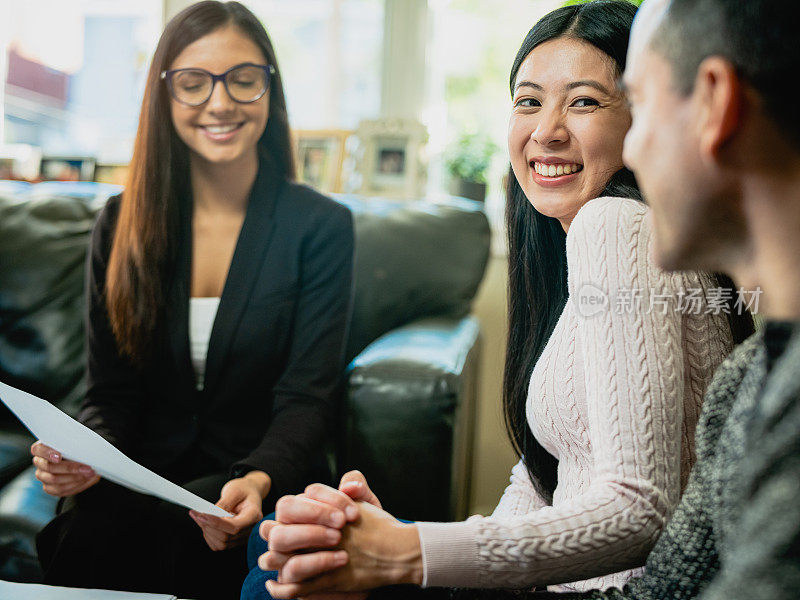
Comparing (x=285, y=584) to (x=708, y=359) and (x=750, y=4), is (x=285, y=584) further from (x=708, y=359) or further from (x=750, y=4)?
(x=750, y=4)

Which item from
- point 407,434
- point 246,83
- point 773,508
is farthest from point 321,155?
point 773,508

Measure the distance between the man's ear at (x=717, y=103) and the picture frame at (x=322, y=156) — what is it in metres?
2.05

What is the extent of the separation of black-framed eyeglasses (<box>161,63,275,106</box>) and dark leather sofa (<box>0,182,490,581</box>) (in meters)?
0.54

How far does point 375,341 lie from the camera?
5.68 feet

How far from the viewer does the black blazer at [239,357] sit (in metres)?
1.39

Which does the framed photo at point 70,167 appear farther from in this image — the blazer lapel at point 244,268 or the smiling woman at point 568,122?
the smiling woman at point 568,122

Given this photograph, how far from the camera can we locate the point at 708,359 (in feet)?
2.48

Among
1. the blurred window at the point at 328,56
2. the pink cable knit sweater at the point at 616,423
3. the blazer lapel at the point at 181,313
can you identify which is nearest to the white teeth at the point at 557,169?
the pink cable knit sweater at the point at 616,423

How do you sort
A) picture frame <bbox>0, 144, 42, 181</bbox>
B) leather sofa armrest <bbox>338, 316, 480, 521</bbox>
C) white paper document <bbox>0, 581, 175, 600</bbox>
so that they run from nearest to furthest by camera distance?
1. white paper document <bbox>0, 581, 175, 600</bbox>
2. leather sofa armrest <bbox>338, 316, 480, 521</bbox>
3. picture frame <bbox>0, 144, 42, 181</bbox>

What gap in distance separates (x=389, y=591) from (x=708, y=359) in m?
0.41

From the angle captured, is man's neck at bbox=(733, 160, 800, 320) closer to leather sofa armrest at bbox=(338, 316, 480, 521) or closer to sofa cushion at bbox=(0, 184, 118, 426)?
leather sofa armrest at bbox=(338, 316, 480, 521)

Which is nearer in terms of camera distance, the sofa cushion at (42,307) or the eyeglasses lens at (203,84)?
the eyeglasses lens at (203,84)

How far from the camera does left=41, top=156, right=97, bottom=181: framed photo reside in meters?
2.62

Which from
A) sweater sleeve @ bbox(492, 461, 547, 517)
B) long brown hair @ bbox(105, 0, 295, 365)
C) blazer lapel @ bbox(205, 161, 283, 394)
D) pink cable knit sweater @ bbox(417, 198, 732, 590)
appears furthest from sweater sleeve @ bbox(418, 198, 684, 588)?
long brown hair @ bbox(105, 0, 295, 365)
